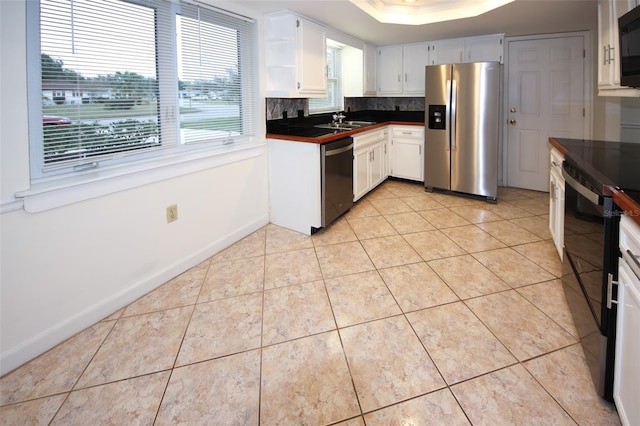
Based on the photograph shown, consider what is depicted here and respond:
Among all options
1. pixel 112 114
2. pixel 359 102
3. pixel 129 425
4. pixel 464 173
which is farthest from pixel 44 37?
pixel 359 102

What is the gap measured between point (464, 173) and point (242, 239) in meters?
2.77

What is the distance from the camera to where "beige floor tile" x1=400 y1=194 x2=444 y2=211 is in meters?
4.18

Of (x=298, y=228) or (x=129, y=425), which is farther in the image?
(x=298, y=228)

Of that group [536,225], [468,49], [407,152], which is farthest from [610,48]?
[407,152]

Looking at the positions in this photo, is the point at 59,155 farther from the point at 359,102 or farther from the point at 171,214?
the point at 359,102

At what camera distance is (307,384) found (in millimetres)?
1578

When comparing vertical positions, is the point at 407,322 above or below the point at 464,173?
below

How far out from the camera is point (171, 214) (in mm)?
2574

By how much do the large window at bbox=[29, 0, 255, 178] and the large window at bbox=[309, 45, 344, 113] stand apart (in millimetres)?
1738

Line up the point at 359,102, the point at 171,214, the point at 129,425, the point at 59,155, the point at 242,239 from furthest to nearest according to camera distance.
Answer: the point at 359,102
the point at 242,239
the point at 171,214
the point at 59,155
the point at 129,425

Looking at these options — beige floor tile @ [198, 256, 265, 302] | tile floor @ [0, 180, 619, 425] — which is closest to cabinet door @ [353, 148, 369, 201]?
tile floor @ [0, 180, 619, 425]

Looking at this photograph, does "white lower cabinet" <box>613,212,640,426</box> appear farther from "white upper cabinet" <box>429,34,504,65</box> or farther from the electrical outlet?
"white upper cabinet" <box>429,34,504,65</box>

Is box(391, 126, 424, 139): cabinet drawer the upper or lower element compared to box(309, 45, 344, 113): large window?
lower

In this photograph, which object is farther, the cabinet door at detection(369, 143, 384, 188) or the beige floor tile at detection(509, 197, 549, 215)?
the cabinet door at detection(369, 143, 384, 188)
